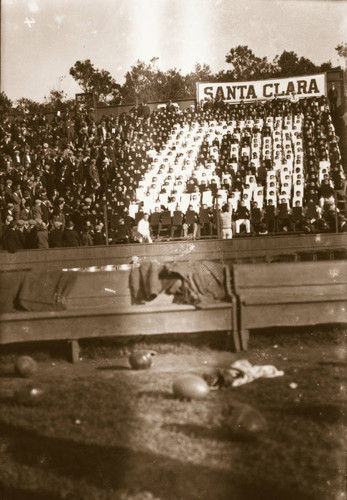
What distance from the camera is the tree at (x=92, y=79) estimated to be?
22062 millimetres

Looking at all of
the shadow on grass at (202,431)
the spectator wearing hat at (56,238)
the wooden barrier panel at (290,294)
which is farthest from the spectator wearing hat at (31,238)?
the shadow on grass at (202,431)

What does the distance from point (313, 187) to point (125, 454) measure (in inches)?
607

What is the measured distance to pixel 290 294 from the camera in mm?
8320

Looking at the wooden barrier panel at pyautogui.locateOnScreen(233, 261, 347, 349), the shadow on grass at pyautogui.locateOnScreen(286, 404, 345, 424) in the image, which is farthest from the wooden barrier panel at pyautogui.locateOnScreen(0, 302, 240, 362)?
the shadow on grass at pyautogui.locateOnScreen(286, 404, 345, 424)

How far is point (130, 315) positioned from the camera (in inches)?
314

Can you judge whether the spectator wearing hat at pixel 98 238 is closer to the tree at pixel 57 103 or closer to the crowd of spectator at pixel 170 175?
the crowd of spectator at pixel 170 175

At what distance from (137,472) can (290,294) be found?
411cm

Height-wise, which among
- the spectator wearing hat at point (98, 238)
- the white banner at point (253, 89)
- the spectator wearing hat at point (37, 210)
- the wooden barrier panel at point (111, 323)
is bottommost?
the wooden barrier panel at point (111, 323)

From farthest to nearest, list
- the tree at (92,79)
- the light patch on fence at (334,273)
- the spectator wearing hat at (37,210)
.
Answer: the tree at (92,79), the spectator wearing hat at (37,210), the light patch on fence at (334,273)

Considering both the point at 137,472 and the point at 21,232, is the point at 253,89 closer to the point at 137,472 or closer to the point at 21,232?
the point at 21,232

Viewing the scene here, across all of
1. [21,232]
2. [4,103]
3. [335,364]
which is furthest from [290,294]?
[4,103]

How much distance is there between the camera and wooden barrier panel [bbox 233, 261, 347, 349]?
8.11 meters

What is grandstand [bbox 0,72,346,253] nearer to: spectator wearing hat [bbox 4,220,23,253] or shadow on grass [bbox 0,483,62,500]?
spectator wearing hat [bbox 4,220,23,253]

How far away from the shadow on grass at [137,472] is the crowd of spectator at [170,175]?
35.8ft
